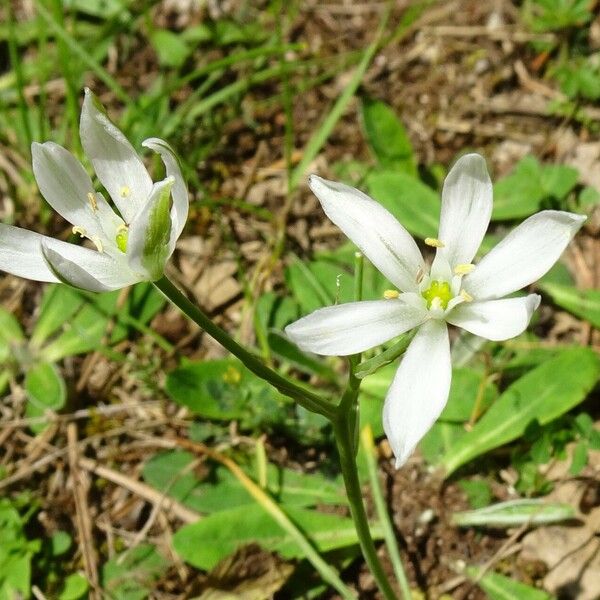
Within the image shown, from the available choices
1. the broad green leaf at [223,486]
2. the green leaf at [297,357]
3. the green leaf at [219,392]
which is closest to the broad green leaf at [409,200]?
the green leaf at [297,357]

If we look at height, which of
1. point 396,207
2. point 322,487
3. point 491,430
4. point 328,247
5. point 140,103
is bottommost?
point 322,487

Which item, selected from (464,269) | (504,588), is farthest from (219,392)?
(464,269)

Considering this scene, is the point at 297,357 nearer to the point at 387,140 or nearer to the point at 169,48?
the point at 387,140

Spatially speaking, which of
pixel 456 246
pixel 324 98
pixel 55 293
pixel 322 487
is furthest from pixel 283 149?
pixel 456 246

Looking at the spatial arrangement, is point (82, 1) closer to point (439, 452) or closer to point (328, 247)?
point (328, 247)

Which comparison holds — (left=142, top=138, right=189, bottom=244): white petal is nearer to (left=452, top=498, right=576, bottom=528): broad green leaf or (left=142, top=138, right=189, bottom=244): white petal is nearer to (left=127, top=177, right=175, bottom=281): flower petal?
(left=127, top=177, right=175, bottom=281): flower petal

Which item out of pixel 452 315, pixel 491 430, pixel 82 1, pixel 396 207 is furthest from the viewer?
pixel 82 1

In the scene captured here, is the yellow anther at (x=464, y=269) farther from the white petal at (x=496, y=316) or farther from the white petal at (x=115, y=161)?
the white petal at (x=115, y=161)
